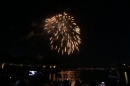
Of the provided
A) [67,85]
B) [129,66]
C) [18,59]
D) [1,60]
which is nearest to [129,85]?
[67,85]

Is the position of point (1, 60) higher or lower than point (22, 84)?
higher

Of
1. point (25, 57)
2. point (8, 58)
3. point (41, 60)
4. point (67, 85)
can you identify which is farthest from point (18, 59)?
point (67, 85)

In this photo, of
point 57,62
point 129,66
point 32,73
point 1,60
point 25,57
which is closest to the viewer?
point 32,73

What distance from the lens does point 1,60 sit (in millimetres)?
81312

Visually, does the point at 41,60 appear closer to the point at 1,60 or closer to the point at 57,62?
the point at 57,62

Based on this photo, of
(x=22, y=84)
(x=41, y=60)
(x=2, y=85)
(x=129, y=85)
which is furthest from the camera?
(x=41, y=60)

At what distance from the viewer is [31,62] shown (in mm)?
115938

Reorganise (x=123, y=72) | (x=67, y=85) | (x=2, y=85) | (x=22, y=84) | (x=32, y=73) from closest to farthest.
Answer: (x=22, y=84) < (x=2, y=85) < (x=67, y=85) < (x=32, y=73) < (x=123, y=72)

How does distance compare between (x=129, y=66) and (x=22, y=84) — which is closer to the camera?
(x=22, y=84)

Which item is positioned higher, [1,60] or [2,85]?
[1,60]

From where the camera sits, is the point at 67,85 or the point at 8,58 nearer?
the point at 67,85

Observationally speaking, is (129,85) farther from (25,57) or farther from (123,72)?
(25,57)

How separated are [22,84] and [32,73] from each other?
2413 centimetres

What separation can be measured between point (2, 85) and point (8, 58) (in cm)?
7797
